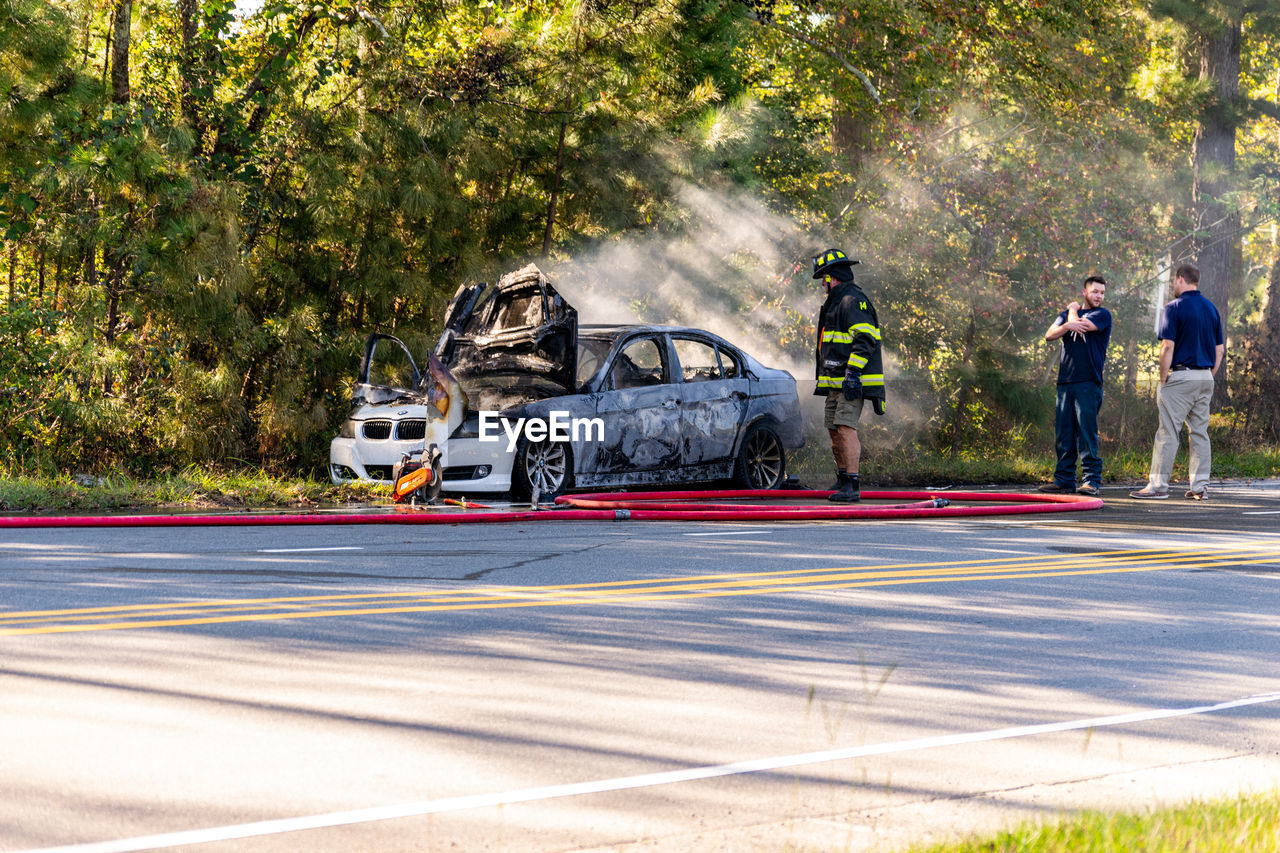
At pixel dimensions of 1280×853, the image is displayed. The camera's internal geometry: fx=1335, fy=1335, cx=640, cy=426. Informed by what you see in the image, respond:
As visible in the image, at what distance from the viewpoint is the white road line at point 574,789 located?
11.3ft

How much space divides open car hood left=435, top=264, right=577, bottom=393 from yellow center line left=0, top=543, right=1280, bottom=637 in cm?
447

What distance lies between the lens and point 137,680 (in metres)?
5.02

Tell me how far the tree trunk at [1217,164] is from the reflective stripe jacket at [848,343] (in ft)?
47.6

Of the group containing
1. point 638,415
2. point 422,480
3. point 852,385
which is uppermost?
point 852,385

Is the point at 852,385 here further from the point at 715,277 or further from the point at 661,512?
the point at 715,277

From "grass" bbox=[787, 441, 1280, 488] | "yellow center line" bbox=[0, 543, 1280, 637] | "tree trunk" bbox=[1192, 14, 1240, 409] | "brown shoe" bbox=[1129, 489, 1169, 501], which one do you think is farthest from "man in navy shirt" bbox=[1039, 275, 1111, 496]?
"tree trunk" bbox=[1192, 14, 1240, 409]

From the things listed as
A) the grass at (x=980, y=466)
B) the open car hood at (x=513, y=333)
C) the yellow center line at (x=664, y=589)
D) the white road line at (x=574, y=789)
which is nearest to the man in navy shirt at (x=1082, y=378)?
the grass at (x=980, y=466)

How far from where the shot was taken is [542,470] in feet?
39.3

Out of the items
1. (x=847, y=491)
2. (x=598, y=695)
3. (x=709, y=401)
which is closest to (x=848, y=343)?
(x=847, y=491)

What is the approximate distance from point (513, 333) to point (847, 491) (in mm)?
3464

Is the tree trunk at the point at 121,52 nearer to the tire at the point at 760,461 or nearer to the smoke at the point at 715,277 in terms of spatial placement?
the smoke at the point at 715,277

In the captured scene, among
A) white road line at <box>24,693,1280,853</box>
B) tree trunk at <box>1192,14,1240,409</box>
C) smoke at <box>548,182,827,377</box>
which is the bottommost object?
white road line at <box>24,693,1280,853</box>

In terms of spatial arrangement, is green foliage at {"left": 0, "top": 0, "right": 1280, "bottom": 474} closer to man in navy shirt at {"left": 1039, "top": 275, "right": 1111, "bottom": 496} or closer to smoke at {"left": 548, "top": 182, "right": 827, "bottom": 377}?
smoke at {"left": 548, "top": 182, "right": 827, "bottom": 377}

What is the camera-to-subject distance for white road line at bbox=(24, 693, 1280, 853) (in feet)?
A: 11.3
